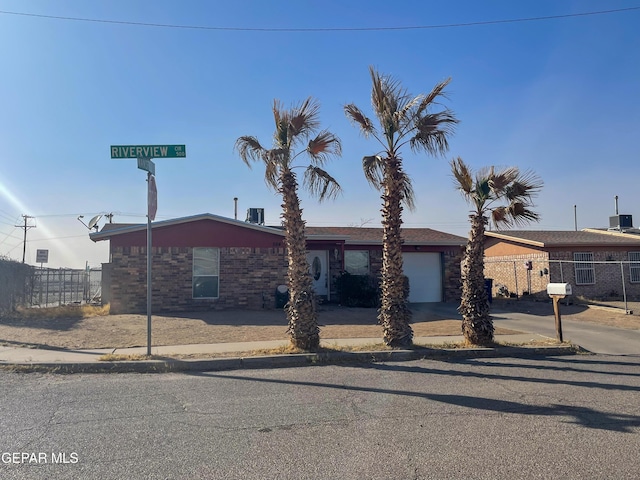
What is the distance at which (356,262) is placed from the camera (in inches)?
824

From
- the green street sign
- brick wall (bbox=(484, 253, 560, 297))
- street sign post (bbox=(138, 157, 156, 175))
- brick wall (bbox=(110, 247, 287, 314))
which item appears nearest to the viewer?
street sign post (bbox=(138, 157, 156, 175))

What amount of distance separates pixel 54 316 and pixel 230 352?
816 cm

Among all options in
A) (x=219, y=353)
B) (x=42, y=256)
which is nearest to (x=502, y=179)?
(x=219, y=353)

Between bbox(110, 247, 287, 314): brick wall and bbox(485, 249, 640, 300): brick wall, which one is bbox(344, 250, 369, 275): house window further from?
bbox(485, 249, 640, 300): brick wall

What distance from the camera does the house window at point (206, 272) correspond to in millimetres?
16844

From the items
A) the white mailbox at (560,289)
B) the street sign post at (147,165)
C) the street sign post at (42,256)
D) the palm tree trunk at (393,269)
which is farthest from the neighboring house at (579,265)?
the street sign post at (42,256)

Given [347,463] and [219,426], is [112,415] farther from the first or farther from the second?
[347,463]

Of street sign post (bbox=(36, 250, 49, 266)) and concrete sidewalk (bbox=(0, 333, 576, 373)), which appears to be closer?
concrete sidewalk (bbox=(0, 333, 576, 373))

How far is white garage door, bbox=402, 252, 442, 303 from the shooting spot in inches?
836

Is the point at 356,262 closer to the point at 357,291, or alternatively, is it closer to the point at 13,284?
the point at 357,291

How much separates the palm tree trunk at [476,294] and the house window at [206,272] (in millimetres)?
9293

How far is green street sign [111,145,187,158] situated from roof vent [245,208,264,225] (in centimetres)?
1341

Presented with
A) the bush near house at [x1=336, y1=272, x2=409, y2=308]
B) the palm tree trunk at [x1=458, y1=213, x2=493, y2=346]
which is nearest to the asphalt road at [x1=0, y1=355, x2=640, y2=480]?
the palm tree trunk at [x1=458, y1=213, x2=493, y2=346]

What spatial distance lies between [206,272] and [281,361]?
29.1 ft
